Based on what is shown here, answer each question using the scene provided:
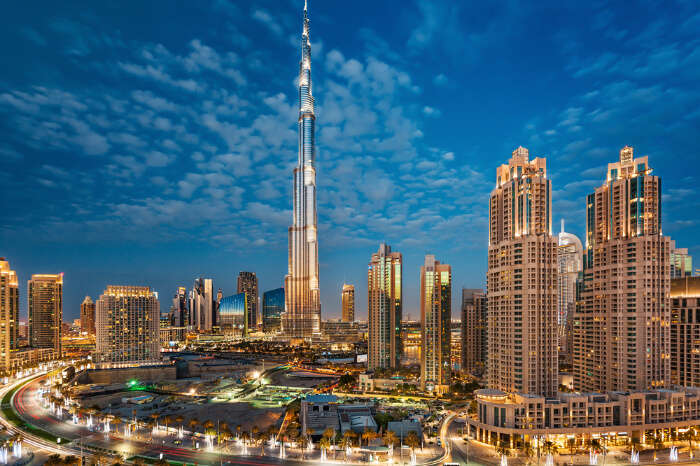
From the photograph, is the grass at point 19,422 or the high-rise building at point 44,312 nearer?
the grass at point 19,422

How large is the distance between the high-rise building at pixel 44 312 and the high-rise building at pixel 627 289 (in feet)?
574

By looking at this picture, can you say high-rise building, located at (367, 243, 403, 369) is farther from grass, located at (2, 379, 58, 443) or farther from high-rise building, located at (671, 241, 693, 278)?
grass, located at (2, 379, 58, 443)

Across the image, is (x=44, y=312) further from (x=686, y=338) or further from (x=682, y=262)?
(x=682, y=262)

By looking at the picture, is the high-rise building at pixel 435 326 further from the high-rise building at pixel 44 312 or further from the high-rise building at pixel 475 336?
the high-rise building at pixel 44 312

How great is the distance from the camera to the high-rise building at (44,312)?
168 m

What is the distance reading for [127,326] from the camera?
438ft

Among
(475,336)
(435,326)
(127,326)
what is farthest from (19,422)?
(475,336)

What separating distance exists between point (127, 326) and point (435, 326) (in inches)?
3524

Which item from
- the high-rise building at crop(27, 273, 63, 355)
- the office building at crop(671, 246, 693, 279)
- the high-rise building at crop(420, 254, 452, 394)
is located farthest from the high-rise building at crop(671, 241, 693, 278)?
the high-rise building at crop(27, 273, 63, 355)

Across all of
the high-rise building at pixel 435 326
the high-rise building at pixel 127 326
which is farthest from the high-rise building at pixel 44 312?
the high-rise building at pixel 435 326

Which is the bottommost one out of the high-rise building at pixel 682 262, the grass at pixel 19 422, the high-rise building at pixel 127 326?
the grass at pixel 19 422

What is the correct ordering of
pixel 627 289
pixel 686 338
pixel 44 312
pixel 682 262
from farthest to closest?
pixel 44 312 → pixel 682 262 → pixel 686 338 → pixel 627 289

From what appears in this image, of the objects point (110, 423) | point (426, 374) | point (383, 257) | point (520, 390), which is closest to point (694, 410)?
point (520, 390)

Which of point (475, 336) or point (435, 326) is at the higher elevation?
point (435, 326)
